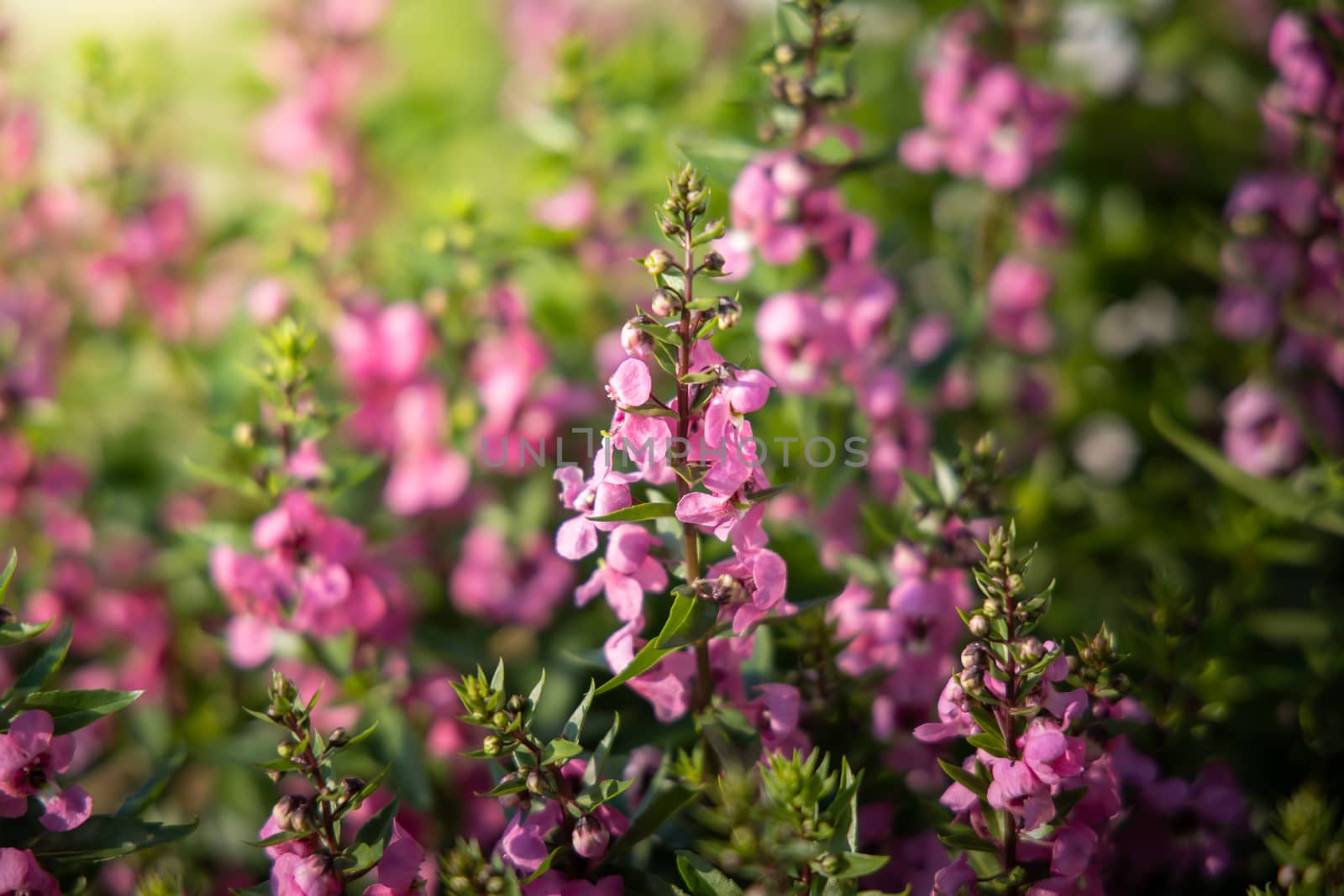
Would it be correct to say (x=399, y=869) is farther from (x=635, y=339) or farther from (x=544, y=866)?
(x=635, y=339)

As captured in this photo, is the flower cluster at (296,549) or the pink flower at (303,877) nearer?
the pink flower at (303,877)

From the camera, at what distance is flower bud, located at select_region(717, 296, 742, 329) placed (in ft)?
2.67

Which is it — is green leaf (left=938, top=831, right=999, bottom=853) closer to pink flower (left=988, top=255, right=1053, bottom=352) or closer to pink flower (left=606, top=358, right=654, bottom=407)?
pink flower (left=606, top=358, right=654, bottom=407)

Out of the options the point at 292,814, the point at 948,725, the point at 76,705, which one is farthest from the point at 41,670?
the point at 948,725

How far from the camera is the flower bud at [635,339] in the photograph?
2.63 ft

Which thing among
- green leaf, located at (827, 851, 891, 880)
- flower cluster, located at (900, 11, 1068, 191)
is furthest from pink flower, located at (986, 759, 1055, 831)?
flower cluster, located at (900, 11, 1068, 191)

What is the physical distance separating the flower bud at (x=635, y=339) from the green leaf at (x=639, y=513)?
0.39 ft

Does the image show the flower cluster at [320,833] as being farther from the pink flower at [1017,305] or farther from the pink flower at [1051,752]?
the pink flower at [1017,305]

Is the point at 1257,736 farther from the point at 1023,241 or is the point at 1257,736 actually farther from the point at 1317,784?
the point at 1023,241

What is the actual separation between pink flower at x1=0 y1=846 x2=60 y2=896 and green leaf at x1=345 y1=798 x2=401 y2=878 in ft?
0.85

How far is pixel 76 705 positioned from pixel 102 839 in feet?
0.41

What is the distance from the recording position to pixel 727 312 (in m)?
0.83

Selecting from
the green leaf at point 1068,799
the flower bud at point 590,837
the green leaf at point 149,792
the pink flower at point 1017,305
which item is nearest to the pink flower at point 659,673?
the flower bud at point 590,837

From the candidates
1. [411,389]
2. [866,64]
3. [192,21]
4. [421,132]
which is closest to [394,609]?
[411,389]
